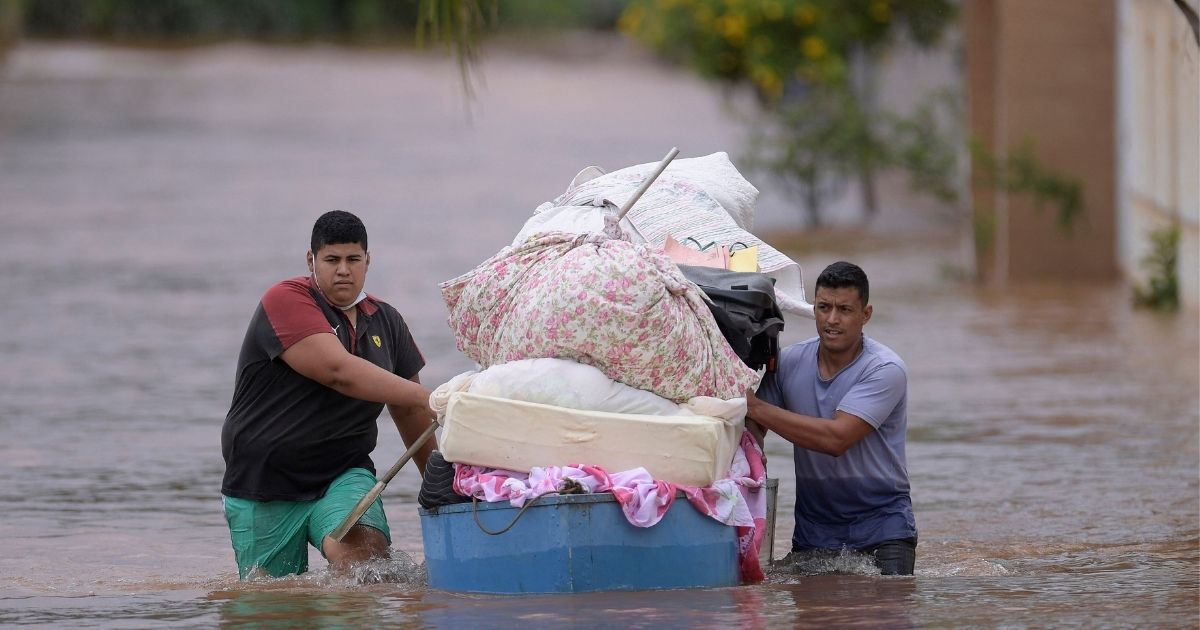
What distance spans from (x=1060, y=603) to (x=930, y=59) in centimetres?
2703

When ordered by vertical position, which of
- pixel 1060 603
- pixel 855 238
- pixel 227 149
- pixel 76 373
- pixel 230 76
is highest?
pixel 230 76

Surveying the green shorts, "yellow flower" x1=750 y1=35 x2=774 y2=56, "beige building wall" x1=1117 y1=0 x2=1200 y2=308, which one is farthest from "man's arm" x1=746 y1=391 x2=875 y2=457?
"yellow flower" x1=750 y1=35 x2=774 y2=56

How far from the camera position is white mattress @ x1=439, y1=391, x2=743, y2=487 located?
601 centimetres

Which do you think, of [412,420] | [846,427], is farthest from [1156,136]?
[412,420]

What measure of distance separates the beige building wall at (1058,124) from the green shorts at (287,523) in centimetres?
1284

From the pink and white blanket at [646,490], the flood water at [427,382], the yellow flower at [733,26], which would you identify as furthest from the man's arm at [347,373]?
the yellow flower at [733,26]

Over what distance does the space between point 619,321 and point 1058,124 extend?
13.5 m

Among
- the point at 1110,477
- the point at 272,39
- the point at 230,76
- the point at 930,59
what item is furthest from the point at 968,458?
the point at 272,39

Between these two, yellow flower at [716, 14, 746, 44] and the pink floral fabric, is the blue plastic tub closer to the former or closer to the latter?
the pink floral fabric

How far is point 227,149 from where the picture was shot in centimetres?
3562

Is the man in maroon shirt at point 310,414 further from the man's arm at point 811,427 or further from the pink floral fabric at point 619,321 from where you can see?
the man's arm at point 811,427

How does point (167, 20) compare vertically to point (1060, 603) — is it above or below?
above

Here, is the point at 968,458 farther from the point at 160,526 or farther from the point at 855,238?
the point at 855,238

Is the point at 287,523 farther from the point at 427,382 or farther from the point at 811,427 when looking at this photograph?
the point at 427,382
